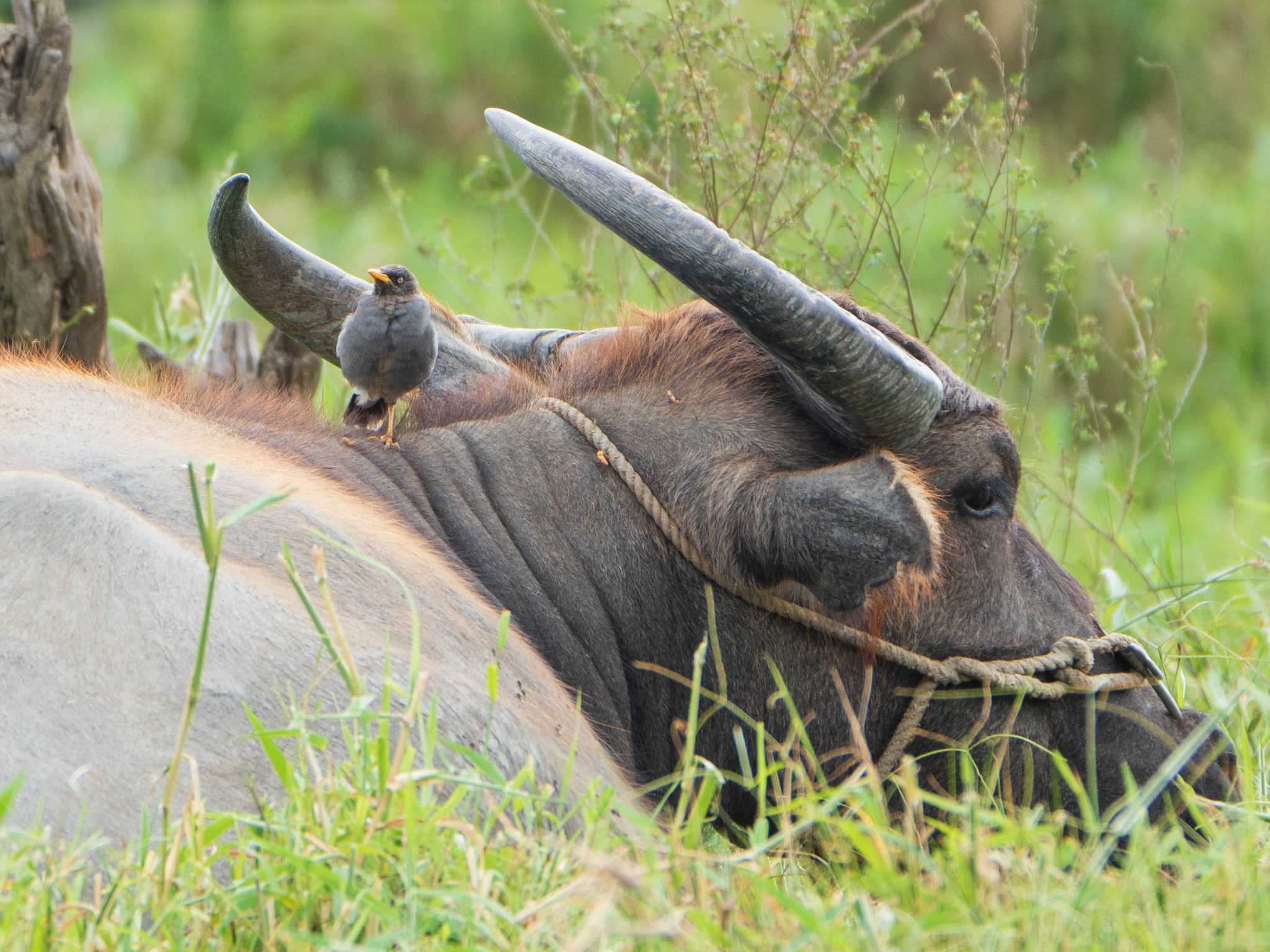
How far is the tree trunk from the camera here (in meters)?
4.49

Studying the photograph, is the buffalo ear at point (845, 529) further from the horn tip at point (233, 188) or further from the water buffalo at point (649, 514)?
the horn tip at point (233, 188)

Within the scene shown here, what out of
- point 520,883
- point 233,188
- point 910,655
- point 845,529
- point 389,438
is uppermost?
point 233,188

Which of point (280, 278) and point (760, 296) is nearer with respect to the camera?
point (760, 296)

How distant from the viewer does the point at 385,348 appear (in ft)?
11.1

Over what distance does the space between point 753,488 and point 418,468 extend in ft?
2.50

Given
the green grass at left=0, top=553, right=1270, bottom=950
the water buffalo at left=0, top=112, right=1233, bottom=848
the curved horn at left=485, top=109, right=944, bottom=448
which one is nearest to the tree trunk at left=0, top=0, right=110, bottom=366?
the water buffalo at left=0, top=112, right=1233, bottom=848

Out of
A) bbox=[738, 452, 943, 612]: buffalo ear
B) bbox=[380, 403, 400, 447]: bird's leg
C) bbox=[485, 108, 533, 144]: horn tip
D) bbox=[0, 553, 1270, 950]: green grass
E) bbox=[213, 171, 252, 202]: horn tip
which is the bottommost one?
bbox=[0, 553, 1270, 950]: green grass

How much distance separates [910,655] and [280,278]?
5.81 ft

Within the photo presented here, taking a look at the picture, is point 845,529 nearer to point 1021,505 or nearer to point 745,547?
point 745,547

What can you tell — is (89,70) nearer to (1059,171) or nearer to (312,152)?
(312,152)

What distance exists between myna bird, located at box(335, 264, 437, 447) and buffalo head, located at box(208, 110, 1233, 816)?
0.56 feet

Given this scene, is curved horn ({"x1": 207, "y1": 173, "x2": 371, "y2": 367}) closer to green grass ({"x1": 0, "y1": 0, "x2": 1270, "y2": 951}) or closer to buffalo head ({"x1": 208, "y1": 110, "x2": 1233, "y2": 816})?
buffalo head ({"x1": 208, "y1": 110, "x2": 1233, "y2": 816})

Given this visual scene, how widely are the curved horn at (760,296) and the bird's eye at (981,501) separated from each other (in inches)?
10.0

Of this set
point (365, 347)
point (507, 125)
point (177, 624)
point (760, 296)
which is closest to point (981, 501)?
point (760, 296)
